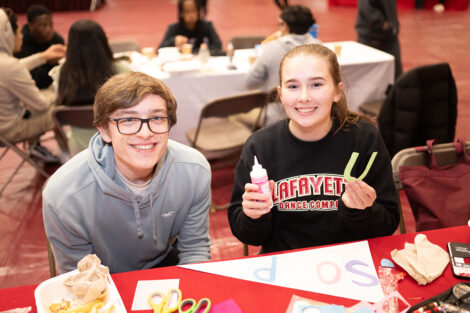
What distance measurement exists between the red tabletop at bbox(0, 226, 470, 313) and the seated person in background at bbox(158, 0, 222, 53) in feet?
11.2

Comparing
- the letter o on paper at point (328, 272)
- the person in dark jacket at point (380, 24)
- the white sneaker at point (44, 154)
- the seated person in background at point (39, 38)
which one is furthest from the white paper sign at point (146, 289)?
the person in dark jacket at point (380, 24)

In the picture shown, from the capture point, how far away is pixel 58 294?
128cm

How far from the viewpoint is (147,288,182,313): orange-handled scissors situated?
4.14 feet

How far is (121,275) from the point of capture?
Result: 140cm

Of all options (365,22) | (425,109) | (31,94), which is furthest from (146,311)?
(365,22)

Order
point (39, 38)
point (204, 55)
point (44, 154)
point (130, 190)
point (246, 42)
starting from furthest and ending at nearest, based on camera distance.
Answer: point (246, 42) < point (39, 38) < point (44, 154) < point (204, 55) < point (130, 190)

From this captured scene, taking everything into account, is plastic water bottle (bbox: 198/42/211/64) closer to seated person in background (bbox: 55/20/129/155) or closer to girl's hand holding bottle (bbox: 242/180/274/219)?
seated person in background (bbox: 55/20/129/155)

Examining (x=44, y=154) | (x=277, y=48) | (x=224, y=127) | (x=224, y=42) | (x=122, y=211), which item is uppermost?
(x=277, y=48)

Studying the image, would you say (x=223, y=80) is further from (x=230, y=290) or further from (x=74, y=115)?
(x=230, y=290)

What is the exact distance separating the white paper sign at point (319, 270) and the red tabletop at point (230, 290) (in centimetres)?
3

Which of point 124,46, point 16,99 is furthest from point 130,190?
point 124,46

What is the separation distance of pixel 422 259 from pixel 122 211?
40.5 inches

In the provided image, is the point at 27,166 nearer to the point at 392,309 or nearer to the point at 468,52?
the point at 392,309

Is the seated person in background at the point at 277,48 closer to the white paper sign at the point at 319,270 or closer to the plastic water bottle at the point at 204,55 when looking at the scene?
the plastic water bottle at the point at 204,55
